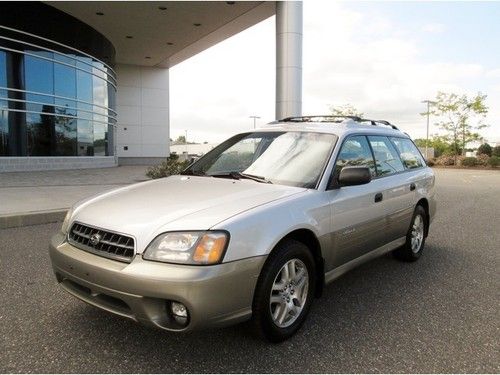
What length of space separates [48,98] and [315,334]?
1794cm

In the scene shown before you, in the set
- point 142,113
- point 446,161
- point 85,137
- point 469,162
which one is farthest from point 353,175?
point 446,161

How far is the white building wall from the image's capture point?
30.5 meters

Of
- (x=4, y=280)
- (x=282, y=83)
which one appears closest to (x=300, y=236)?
(x=4, y=280)

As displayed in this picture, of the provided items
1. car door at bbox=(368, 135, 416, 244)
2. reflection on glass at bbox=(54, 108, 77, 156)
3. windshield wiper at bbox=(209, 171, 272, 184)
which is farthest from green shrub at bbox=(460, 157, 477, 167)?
windshield wiper at bbox=(209, 171, 272, 184)

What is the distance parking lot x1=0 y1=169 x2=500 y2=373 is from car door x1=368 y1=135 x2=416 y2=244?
56 cm

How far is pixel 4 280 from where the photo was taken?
4211 millimetres

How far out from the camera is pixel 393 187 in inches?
175

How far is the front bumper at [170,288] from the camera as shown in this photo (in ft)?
8.13

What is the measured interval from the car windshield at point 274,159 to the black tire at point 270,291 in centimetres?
61

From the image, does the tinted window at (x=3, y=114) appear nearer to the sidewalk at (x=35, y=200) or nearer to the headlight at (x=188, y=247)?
the sidewalk at (x=35, y=200)

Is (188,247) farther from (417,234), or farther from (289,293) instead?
(417,234)

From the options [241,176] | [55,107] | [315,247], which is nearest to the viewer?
[315,247]

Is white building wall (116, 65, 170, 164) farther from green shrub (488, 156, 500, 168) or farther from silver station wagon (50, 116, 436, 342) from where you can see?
silver station wagon (50, 116, 436, 342)

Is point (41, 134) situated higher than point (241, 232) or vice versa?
point (41, 134)
